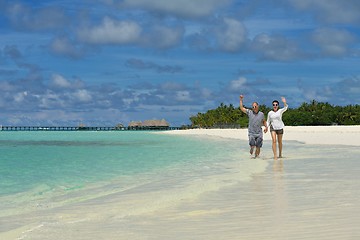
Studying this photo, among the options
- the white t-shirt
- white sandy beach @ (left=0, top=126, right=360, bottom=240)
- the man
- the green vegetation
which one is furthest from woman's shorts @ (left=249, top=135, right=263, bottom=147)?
the green vegetation

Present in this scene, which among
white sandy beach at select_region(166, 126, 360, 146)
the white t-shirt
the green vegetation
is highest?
the green vegetation

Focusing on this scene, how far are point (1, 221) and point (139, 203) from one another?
2252 millimetres

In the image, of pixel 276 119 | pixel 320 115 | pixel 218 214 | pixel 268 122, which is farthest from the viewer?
pixel 320 115

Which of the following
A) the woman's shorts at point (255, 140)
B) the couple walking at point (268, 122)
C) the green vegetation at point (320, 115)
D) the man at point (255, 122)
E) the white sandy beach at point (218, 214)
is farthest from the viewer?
the green vegetation at point (320, 115)

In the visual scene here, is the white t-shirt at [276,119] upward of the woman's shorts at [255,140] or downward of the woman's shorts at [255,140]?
upward

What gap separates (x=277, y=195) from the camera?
28.3 ft

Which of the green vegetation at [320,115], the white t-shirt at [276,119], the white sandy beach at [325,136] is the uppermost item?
the green vegetation at [320,115]

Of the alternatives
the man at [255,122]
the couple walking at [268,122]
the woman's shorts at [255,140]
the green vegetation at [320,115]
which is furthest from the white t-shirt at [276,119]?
the green vegetation at [320,115]

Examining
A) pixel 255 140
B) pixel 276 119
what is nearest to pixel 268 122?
pixel 276 119

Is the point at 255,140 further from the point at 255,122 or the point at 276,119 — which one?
the point at 276,119

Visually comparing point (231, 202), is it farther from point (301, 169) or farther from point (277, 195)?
point (301, 169)

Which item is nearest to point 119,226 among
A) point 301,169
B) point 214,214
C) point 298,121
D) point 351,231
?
point 214,214

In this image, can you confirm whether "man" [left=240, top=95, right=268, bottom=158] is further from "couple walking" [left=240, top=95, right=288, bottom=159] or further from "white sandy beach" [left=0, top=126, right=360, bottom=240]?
"white sandy beach" [left=0, top=126, right=360, bottom=240]

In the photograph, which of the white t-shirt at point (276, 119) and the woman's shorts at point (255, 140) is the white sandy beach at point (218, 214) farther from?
the woman's shorts at point (255, 140)
